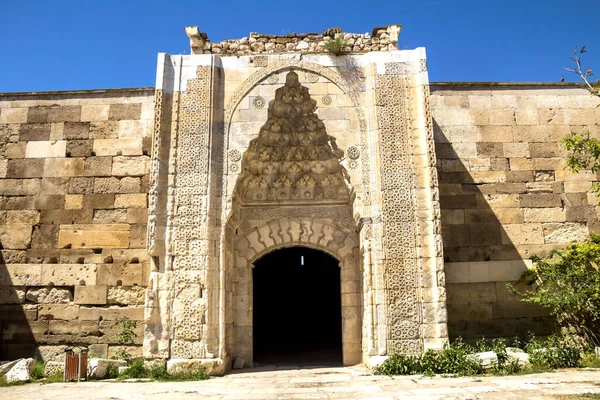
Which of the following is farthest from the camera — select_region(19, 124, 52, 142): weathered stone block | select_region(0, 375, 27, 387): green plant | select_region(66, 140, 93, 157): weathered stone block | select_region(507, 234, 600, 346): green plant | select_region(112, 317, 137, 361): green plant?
select_region(19, 124, 52, 142): weathered stone block

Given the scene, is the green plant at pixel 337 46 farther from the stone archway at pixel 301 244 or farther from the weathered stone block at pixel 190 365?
the weathered stone block at pixel 190 365

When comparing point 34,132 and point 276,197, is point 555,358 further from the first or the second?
point 34,132

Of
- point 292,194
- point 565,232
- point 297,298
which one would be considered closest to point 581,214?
point 565,232

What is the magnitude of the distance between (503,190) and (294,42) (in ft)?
14.4

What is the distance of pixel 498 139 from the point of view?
27.8 ft

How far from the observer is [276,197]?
26.1 feet

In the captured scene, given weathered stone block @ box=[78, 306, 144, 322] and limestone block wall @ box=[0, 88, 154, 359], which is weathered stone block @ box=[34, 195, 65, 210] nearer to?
limestone block wall @ box=[0, 88, 154, 359]

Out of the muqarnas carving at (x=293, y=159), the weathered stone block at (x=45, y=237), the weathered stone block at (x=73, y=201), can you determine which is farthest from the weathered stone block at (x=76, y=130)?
the muqarnas carving at (x=293, y=159)

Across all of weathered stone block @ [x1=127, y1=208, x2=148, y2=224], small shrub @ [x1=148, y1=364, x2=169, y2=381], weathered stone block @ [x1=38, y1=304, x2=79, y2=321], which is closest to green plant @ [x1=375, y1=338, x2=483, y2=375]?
small shrub @ [x1=148, y1=364, x2=169, y2=381]

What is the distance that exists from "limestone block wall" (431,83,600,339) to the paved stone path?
207 centimetres

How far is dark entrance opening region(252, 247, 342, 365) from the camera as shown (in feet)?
39.1

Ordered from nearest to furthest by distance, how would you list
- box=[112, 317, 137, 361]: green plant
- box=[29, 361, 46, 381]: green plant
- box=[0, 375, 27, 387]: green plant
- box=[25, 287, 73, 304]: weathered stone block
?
1. box=[0, 375, 27, 387]: green plant
2. box=[29, 361, 46, 381]: green plant
3. box=[112, 317, 137, 361]: green plant
4. box=[25, 287, 73, 304]: weathered stone block

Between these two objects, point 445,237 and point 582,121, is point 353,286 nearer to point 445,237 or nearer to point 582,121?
point 445,237

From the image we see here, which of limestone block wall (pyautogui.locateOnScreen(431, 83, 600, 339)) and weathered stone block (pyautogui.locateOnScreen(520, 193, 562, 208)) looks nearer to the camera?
limestone block wall (pyautogui.locateOnScreen(431, 83, 600, 339))
